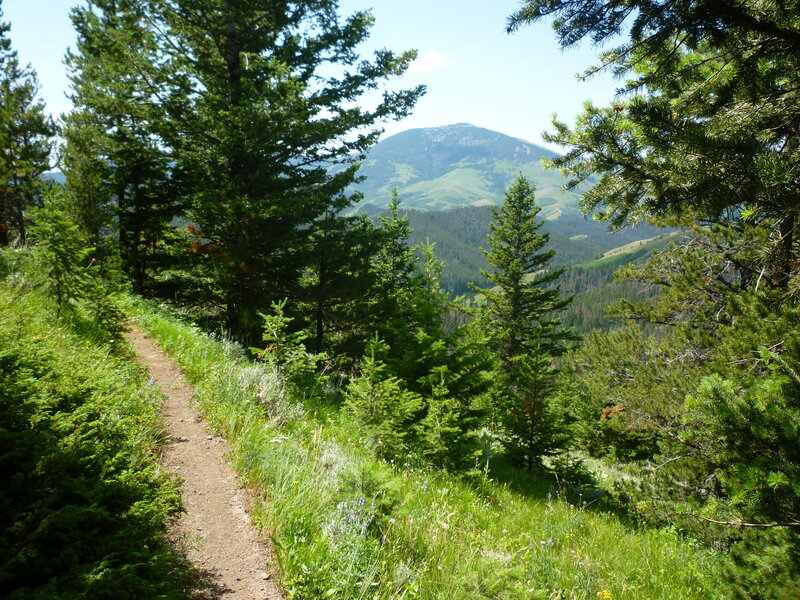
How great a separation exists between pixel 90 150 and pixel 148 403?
16.1 m

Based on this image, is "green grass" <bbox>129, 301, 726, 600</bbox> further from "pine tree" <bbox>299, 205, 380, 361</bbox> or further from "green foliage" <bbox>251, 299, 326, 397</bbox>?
"pine tree" <bbox>299, 205, 380, 361</bbox>

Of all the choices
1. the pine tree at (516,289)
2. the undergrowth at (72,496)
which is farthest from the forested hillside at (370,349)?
the pine tree at (516,289)

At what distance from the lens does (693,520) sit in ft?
18.1

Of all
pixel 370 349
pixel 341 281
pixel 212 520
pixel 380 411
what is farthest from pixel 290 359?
pixel 341 281

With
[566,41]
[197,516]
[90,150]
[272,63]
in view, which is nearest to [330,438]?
[197,516]

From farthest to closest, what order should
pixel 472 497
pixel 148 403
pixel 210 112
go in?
pixel 210 112 → pixel 472 497 → pixel 148 403

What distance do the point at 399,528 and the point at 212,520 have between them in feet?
5.44

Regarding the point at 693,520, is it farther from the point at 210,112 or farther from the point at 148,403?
the point at 210,112

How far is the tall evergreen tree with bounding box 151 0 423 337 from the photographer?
419 inches

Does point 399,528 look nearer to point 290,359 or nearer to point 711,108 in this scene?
point 290,359

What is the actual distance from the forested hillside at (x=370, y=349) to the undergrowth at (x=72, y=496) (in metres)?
0.02

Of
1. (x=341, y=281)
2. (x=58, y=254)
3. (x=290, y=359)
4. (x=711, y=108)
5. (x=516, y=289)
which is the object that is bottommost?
(x=516, y=289)

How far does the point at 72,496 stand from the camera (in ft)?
7.99

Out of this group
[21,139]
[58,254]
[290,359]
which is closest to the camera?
[58,254]
